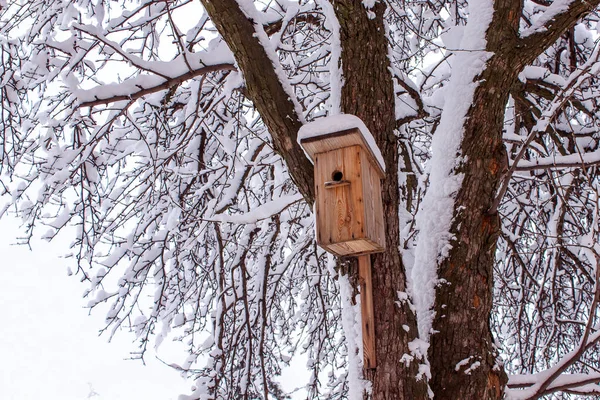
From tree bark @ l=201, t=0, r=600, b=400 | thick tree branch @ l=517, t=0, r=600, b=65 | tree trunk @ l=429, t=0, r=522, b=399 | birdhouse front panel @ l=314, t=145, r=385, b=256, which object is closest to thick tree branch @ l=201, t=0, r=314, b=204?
tree bark @ l=201, t=0, r=600, b=400

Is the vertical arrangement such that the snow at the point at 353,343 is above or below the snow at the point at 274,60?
below

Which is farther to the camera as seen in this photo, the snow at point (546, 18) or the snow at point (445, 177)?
the snow at point (546, 18)

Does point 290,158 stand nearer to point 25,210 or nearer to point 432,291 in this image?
point 432,291

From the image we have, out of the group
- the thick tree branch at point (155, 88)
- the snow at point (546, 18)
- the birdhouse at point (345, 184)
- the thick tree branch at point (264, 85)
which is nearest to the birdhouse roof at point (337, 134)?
the birdhouse at point (345, 184)

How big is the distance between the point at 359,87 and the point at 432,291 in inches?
33.4

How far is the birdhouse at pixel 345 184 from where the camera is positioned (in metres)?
1.81

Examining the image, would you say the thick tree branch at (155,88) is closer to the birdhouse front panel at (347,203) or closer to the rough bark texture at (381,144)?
the rough bark texture at (381,144)

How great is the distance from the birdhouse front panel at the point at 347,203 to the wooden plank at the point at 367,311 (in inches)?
2.3

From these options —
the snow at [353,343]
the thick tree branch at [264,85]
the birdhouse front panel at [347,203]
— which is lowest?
the snow at [353,343]

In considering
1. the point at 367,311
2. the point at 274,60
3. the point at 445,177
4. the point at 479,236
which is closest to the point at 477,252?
the point at 479,236

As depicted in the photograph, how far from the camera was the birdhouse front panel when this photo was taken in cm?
180

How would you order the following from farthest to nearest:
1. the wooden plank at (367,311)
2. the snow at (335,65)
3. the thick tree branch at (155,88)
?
the thick tree branch at (155,88), the snow at (335,65), the wooden plank at (367,311)

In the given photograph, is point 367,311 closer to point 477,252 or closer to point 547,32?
point 477,252

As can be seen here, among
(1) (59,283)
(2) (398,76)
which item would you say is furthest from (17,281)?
(2) (398,76)
